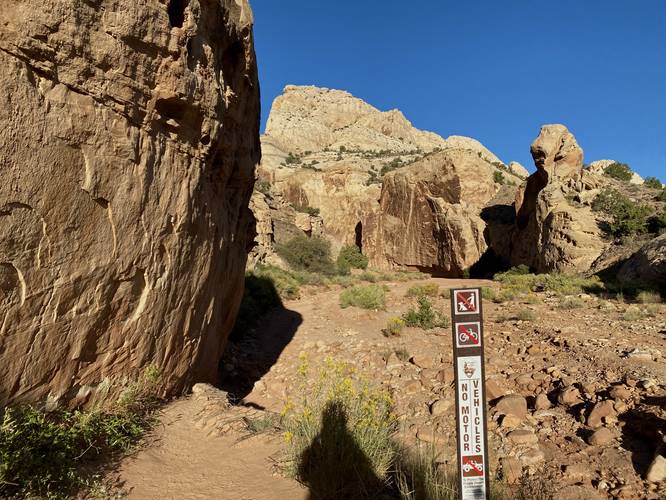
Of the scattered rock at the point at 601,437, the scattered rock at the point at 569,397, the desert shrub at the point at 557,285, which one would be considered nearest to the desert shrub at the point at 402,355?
the scattered rock at the point at 569,397

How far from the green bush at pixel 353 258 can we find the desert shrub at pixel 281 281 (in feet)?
31.7

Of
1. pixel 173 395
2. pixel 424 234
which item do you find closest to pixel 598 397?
pixel 173 395

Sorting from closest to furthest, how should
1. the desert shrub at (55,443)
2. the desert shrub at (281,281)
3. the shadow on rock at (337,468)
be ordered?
the desert shrub at (55,443) → the shadow on rock at (337,468) → the desert shrub at (281,281)

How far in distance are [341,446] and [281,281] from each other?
523 inches

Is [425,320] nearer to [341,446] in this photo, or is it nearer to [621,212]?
[341,446]

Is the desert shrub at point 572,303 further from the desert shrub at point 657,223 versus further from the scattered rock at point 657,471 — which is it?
the desert shrub at point 657,223

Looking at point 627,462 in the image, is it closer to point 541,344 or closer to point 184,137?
point 541,344

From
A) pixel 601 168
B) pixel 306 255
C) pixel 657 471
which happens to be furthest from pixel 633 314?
pixel 601 168

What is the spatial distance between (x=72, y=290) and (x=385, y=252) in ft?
85.6

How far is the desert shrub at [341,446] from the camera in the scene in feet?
9.77

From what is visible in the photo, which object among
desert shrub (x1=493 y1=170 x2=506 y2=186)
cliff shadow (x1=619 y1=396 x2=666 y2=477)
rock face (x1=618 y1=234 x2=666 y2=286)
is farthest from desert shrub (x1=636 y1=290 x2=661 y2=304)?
desert shrub (x1=493 y1=170 x2=506 y2=186)

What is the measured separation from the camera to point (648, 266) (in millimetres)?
12164

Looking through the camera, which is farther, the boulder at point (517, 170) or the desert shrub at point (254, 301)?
the boulder at point (517, 170)

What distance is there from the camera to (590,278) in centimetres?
1452
